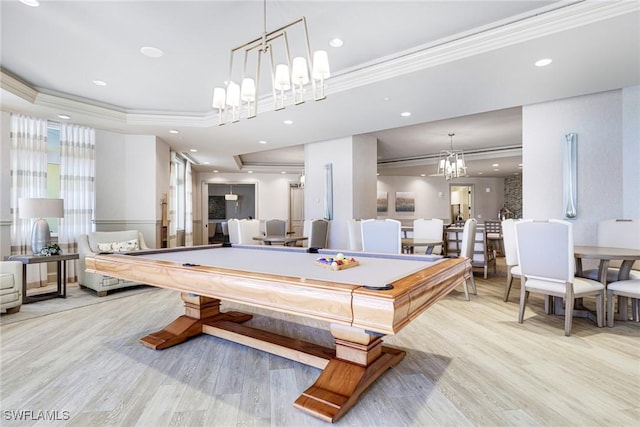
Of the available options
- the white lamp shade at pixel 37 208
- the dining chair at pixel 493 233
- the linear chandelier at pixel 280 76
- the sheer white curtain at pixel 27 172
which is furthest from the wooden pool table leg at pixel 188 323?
the dining chair at pixel 493 233

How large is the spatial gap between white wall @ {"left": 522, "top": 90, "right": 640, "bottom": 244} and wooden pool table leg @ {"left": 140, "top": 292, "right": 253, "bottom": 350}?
4.17 m

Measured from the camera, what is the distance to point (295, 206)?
10.8 m

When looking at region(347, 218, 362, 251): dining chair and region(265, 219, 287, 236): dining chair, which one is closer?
region(347, 218, 362, 251): dining chair

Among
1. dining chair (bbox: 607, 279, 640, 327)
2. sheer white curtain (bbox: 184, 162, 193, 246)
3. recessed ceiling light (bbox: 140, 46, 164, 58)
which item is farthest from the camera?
sheer white curtain (bbox: 184, 162, 193, 246)

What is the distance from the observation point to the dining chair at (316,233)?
523 centimetres

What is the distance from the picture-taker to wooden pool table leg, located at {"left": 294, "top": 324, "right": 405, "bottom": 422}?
164 cm

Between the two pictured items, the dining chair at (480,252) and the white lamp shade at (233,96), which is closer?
the white lamp shade at (233,96)

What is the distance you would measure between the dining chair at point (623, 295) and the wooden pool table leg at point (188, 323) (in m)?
3.49

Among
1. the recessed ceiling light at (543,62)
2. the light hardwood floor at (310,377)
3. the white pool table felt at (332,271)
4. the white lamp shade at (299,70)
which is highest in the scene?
the recessed ceiling light at (543,62)

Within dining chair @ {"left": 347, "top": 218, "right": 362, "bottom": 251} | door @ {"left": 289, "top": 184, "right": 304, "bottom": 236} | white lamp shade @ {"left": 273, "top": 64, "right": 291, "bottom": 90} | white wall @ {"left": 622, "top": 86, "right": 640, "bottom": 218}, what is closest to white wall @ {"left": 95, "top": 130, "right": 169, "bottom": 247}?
dining chair @ {"left": 347, "top": 218, "right": 362, "bottom": 251}

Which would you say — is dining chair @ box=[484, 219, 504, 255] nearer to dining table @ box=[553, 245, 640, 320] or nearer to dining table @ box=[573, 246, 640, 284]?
dining table @ box=[553, 245, 640, 320]

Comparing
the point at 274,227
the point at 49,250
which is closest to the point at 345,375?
the point at 49,250

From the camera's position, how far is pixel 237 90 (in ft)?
8.47

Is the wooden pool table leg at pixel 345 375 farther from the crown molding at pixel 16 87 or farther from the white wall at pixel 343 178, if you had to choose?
the crown molding at pixel 16 87
